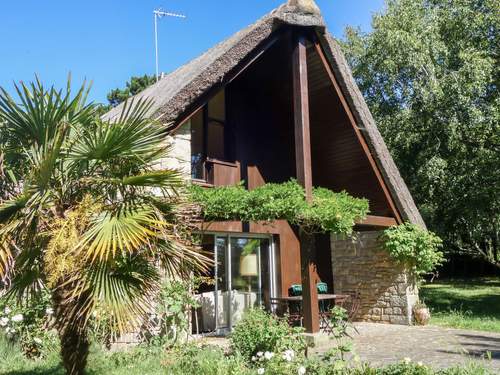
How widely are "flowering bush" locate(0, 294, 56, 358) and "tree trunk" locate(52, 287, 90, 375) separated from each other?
8.60 ft

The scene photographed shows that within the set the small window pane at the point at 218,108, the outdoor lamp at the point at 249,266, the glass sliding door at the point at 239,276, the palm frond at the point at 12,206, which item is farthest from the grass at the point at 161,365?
the small window pane at the point at 218,108

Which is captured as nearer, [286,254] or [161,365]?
[161,365]

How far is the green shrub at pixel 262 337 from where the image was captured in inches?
231

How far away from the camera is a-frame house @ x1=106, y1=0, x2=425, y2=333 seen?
26.9 ft

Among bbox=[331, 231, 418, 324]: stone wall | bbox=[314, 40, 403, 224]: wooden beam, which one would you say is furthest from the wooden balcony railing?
bbox=[331, 231, 418, 324]: stone wall

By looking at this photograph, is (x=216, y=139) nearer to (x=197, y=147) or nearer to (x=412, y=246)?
(x=197, y=147)

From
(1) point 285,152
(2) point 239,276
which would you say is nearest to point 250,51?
(1) point 285,152

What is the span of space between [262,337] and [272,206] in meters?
2.10

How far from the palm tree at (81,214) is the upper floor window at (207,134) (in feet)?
13.2

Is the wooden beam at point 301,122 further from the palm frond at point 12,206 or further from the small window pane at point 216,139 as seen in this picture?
the palm frond at point 12,206

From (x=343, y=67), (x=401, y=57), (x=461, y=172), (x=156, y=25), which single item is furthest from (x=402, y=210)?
(x=156, y=25)

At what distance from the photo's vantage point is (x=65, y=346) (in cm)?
448

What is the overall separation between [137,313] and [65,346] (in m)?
0.95

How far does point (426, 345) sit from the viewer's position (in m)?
7.77
